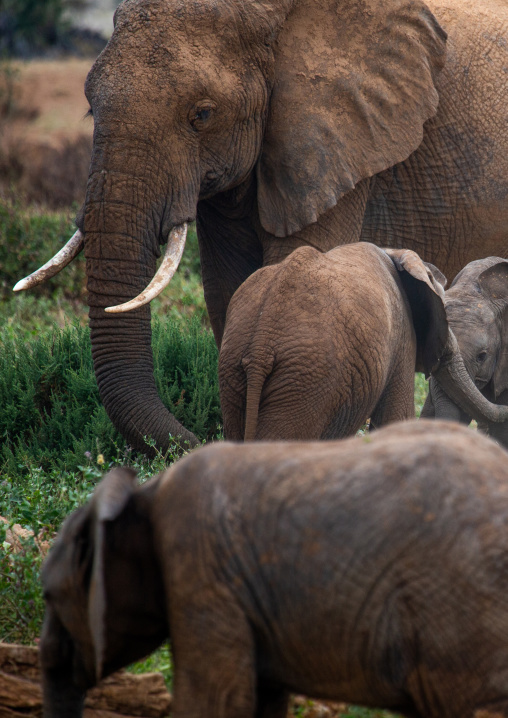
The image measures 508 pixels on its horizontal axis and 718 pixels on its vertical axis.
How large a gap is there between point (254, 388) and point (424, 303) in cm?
105

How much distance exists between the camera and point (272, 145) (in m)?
5.05

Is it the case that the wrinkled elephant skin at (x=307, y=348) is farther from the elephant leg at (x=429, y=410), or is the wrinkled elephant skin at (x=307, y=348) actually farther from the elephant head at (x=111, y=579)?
the elephant head at (x=111, y=579)

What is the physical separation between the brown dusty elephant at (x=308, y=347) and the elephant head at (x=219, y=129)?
33.4 inches

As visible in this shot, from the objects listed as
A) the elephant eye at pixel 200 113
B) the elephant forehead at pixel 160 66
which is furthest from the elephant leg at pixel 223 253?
the elephant forehead at pixel 160 66

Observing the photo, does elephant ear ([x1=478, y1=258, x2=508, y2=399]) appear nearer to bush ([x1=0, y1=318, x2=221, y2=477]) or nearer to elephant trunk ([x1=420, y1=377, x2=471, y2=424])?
elephant trunk ([x1=420, y1=377, x2=471, y2=424])

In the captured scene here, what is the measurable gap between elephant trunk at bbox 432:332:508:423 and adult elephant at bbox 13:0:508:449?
957 mm

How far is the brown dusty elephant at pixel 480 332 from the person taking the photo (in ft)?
16.4

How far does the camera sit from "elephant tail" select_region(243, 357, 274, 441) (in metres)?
3.64

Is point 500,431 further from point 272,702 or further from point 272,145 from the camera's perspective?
Answer: point 272,702

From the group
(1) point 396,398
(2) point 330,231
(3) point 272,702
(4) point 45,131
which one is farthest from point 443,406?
(4) point 45,131

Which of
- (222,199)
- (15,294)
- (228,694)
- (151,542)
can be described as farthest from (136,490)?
(15,294)

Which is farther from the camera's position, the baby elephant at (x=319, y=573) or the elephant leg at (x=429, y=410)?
the elephant leg at (x=429, y=410)

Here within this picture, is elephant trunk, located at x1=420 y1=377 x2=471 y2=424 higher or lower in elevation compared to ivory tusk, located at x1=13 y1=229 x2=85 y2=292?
lower

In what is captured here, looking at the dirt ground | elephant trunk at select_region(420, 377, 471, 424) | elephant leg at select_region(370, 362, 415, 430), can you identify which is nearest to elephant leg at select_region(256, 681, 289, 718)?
elephant leg at select_region(370, 362, 415, 430)
